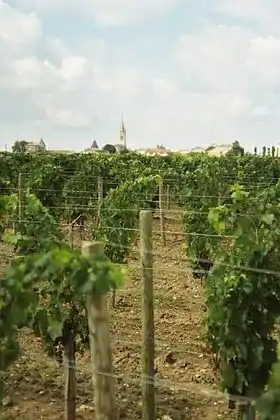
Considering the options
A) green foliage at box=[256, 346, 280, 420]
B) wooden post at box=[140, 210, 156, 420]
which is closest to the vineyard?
green foliage at box=[256, 346, 280, 420]

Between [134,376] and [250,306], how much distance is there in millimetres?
2268

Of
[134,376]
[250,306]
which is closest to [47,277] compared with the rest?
[250,306]

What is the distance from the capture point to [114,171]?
17.8m

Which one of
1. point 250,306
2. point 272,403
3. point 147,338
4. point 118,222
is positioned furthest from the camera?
point 118,222

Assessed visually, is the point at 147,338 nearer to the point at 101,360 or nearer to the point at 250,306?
the point at 250,306

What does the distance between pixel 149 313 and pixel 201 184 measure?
8.77m

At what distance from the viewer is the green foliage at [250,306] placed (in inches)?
150

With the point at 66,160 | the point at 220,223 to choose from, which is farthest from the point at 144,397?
the point at 66,160

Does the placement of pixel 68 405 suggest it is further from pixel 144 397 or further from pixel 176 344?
pixel 176 344

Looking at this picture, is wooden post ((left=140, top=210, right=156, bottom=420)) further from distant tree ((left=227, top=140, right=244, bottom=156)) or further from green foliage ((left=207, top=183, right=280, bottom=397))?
distant tree ((left=227, top=140, right=244, bottom=156))

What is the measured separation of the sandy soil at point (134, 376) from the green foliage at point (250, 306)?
1.44 m

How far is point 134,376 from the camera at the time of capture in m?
5.82

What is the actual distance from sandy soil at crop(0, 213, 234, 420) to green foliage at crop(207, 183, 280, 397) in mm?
1443

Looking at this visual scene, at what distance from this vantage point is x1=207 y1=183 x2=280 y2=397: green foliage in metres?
3.81
